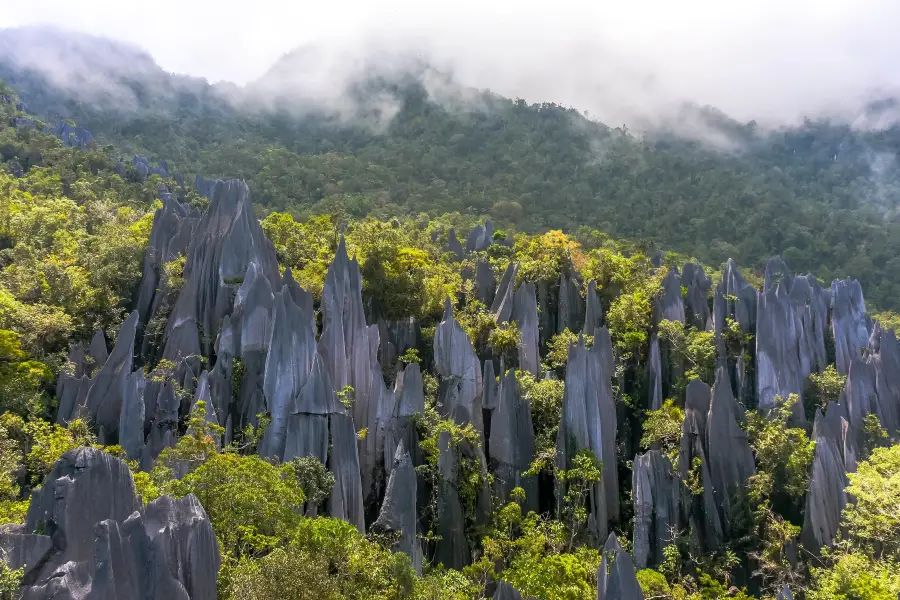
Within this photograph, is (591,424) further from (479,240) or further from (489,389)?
(479,240)

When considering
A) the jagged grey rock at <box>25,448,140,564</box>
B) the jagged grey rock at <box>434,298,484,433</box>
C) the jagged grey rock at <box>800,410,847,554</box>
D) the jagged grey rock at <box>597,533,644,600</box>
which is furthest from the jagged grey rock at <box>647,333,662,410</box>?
the jagged grey rock at <box>25,448,140,564</box>

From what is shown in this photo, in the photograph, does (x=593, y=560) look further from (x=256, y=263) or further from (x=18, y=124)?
(x=18, y=124)

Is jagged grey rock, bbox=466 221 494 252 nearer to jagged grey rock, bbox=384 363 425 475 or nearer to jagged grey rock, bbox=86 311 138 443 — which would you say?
jagged grey rock, bbox=384 363 425 475

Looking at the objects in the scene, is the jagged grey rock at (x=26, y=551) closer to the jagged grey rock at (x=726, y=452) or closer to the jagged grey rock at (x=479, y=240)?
the jagged grey rock at (x=726, y=452)

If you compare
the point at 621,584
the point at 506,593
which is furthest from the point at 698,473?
the point at 506,593

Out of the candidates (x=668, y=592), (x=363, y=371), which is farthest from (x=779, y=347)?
(x=363, y=371)

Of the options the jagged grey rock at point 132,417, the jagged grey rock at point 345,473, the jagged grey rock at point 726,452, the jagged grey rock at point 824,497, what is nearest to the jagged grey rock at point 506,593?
the jagged grey rock at point 345,473

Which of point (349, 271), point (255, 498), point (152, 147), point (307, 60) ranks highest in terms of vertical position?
point (307, 60)

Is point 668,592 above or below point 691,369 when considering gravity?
below
